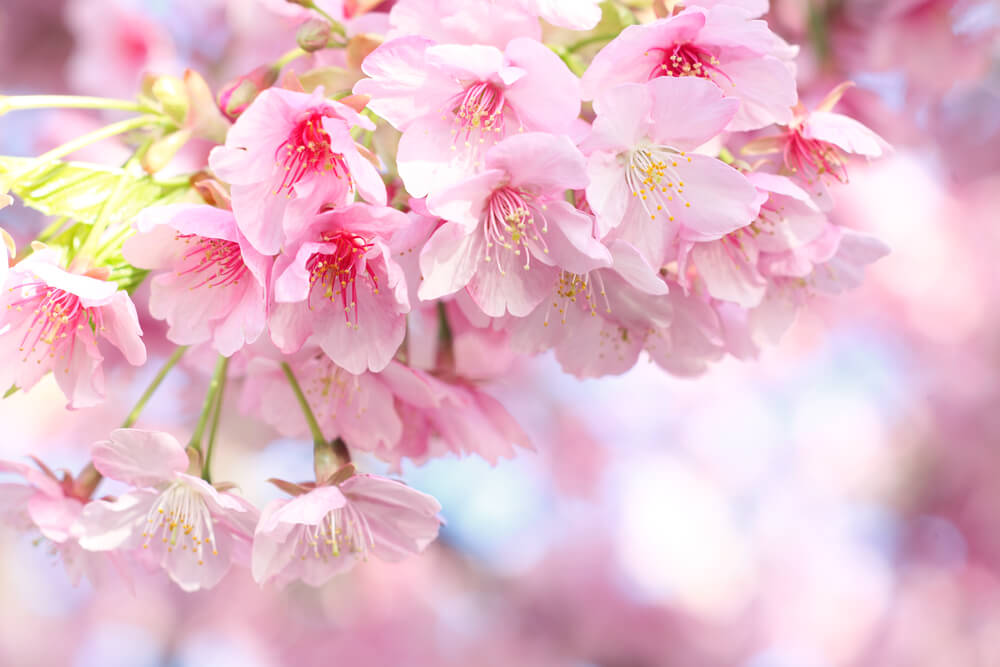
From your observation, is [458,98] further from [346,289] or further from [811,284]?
[811,284]

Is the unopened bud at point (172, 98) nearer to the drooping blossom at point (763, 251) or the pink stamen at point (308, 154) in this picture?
the pink stamen at point (308, 154)

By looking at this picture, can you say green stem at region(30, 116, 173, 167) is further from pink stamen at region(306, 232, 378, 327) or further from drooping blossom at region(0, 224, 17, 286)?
pink stamen at region(306, 232, 378, 327)

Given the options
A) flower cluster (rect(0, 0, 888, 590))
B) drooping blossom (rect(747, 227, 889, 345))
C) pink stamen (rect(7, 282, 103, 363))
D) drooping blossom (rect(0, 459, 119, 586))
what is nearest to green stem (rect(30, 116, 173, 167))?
flower cluster (rect(0, 0, 888, 590))

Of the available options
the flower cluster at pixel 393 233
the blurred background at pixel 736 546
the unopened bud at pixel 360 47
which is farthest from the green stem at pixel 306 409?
the blurred background at pixel 736 546

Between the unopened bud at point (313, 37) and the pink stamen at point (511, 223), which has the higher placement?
the unopened bud at point (313, 37)

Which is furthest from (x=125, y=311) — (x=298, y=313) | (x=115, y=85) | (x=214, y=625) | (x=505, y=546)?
(x=214, y=625)

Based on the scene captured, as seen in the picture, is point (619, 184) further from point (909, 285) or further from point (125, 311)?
point (909, 285)
